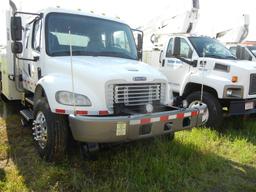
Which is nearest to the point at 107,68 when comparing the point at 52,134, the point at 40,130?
the point at 52,134

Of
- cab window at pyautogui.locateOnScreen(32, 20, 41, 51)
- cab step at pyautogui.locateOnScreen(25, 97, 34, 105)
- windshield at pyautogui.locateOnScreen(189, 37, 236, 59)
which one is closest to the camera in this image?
cab window at pyautogui.locateOnScreen(32, 20, 41, 51)

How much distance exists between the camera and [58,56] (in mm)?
4715

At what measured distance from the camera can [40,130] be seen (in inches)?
178

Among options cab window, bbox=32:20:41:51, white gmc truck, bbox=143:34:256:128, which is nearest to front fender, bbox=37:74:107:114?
cab window, bbox=32:20:41:51

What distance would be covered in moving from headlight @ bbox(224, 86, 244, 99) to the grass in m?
0.89

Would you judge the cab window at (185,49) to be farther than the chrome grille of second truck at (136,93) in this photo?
Yes

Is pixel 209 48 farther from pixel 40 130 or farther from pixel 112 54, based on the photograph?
pixel 40 130

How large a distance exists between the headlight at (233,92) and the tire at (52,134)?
131 inches

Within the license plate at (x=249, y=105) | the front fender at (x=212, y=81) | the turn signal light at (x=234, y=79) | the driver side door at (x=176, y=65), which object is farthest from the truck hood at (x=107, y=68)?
the driver side door at (x=176, y=65)

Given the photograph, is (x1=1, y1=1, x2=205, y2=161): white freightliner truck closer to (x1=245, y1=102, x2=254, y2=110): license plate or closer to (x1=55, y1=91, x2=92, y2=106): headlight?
(x1=55, y1=91, x2=92, y2=106): headlight

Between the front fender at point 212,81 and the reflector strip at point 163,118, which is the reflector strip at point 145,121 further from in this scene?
the front fender at point 212,81

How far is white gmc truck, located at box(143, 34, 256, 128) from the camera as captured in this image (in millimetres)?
6043

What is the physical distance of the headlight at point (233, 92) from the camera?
6014mm

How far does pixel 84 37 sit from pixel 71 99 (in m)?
1.43
